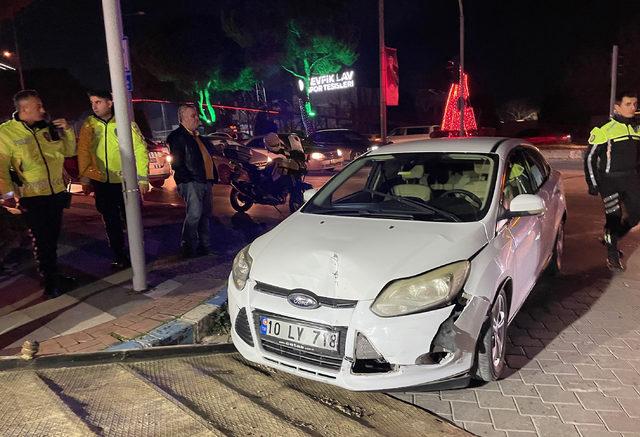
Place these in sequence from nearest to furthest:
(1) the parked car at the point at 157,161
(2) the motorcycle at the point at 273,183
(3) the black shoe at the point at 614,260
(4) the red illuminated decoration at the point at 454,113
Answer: (3) the black shoe at the point at 614,260, (2) the motorcycle at the point at 273,183, (1) the parked car at the point at 157,161, (4) the red illuminated decoration at the point at 454,113

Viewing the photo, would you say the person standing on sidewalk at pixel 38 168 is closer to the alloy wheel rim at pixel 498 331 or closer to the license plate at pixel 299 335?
the license plate at pixel 299 335

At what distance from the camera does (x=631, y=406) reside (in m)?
3.16

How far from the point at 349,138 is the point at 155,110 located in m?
7.87

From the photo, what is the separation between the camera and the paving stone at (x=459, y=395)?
3.33m

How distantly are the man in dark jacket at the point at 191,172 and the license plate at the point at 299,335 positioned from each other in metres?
3.25

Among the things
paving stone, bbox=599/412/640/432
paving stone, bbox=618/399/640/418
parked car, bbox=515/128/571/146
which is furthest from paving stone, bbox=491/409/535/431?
parked car, bbox=515/128/571/146

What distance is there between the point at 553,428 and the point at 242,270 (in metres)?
2.09

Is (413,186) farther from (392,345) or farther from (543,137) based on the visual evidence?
(543,137)

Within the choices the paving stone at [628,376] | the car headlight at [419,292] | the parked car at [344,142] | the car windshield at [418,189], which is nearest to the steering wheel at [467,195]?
the car windshield at [418,189]

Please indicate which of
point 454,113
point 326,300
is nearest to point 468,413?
point 326,300

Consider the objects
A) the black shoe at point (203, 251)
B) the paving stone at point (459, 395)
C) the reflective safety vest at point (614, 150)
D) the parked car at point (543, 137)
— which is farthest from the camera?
the parked car at point (543, 137)

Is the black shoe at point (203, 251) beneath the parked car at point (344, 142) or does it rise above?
beneath

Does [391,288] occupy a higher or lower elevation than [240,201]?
higher

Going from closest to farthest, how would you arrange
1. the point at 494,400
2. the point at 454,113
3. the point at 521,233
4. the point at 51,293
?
the point at 494,400, the point at 521,233, the point at 51,293, the point at 454,113
